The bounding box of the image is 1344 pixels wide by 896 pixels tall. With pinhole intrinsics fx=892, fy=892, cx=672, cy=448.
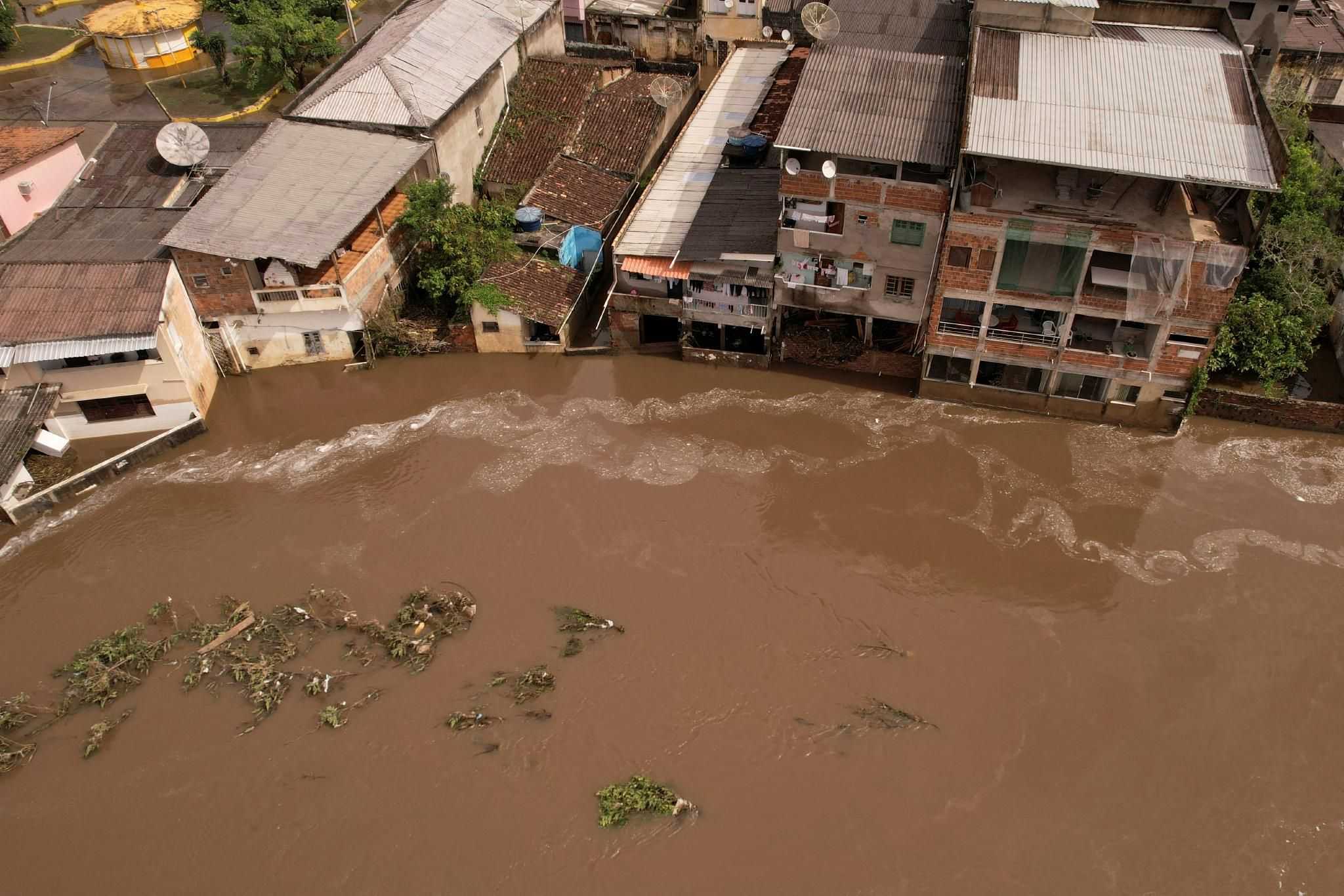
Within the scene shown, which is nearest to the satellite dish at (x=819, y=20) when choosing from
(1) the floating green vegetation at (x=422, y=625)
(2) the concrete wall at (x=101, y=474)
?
(1) the floating green vegetation at (x=422, y=625)

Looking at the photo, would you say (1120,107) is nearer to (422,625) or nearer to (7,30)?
(422,625)

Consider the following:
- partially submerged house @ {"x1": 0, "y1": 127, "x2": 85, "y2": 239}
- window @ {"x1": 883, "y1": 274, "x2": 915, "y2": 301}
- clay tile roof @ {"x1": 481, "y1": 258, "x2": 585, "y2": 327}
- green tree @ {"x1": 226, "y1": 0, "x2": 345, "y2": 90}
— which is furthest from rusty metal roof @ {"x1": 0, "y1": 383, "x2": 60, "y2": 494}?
window @ {"x1": 883, "y1": 274, "x2": 915, "y2": 301}

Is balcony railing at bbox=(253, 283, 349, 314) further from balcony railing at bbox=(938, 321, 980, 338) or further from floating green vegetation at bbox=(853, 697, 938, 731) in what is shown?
floating green vegetation at bbox=(853, 697, 938, 731)

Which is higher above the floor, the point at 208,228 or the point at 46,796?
the point at 208,228

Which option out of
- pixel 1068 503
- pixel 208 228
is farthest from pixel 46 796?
pixel 1068 503

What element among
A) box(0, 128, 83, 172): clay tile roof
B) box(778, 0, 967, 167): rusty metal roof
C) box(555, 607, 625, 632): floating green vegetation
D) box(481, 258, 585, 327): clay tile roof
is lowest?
box(555, 607, 625, 632): floating green vegetation

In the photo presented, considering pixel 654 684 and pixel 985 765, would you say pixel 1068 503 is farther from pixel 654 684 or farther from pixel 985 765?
pixel 654 684

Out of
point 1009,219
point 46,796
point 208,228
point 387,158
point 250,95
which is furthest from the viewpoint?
point 250,95
